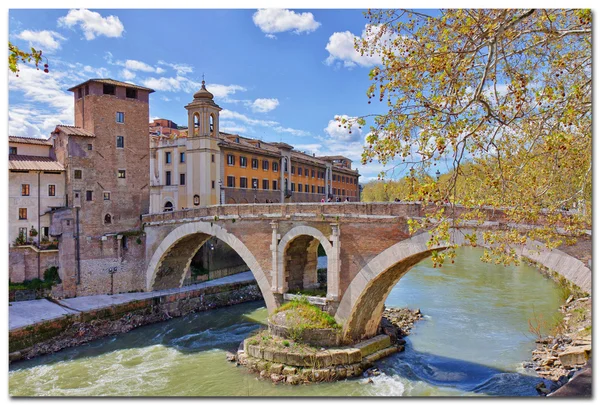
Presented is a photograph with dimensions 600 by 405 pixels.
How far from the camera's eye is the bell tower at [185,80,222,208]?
25906 millimetres

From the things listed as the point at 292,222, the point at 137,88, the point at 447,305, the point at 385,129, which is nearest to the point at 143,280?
the point at 137,88

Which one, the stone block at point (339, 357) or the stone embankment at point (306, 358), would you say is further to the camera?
the stone block at point (339, 357)

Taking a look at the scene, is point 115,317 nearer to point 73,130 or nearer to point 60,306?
point 60,306

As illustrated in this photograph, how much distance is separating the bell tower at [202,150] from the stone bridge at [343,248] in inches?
267

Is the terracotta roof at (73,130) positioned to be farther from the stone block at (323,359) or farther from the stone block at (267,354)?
the stone block at (323,359)

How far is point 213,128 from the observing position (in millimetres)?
26484

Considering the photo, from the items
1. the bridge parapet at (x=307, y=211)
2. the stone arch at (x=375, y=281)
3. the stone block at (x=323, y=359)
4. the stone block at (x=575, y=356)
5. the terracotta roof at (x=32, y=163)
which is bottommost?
the stone block at (x=323, y=359)

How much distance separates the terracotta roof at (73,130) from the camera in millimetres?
20250

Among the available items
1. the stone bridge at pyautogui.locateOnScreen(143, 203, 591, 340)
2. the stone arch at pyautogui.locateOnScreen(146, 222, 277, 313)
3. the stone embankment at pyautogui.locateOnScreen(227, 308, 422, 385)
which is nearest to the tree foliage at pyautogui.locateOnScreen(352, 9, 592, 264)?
the stone bridge at pyautogui.locateOnScreen(143, 203, 591, 340)

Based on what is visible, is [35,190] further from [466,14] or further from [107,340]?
[466,14]

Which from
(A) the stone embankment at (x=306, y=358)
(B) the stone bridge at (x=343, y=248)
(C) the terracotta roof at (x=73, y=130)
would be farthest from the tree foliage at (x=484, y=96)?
(C) the terracotta roof at (x=73, y=130)

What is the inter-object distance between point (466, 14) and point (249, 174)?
23.3 meters

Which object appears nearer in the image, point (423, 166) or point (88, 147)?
point (423, 166)

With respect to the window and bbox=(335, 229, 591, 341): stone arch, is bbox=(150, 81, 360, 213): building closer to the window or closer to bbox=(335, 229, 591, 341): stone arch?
the window
